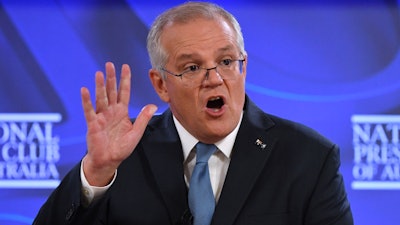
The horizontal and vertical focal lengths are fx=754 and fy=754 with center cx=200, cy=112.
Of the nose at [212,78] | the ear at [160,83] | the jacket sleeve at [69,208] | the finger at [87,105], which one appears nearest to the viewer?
the finger at [87,105]

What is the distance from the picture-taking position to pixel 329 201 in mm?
2268

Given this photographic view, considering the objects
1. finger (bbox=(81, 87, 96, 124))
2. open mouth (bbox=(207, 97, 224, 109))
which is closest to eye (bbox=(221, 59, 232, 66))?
open mouth (bbox=(207, 97, 224, 109))

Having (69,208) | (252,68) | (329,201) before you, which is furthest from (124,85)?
(252,68)

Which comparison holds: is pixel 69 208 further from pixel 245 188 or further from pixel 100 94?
pixel 245 188

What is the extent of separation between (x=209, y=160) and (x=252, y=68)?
1.03 metres

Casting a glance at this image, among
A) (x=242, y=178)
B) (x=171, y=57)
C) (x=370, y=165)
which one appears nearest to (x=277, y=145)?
(x=242, y=178)

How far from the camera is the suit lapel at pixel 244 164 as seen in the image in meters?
2.25

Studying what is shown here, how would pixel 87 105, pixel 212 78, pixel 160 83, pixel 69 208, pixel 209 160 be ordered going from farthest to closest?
pixel 160 83 < pixel 209 160 < pixel 212 78 < pixel 69 208 < pixel 87 105

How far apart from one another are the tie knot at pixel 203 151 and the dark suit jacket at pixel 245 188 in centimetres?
6

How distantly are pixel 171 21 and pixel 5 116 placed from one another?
1.24 m

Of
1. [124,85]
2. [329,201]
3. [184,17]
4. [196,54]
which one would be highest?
[184,17]

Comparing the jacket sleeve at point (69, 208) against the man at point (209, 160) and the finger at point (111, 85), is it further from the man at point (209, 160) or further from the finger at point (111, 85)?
the finger at point (111, 85)

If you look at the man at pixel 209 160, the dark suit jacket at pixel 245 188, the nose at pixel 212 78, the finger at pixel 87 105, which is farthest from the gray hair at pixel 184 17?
the finger at pixel 87 105

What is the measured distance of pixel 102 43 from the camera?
3.34 metres
